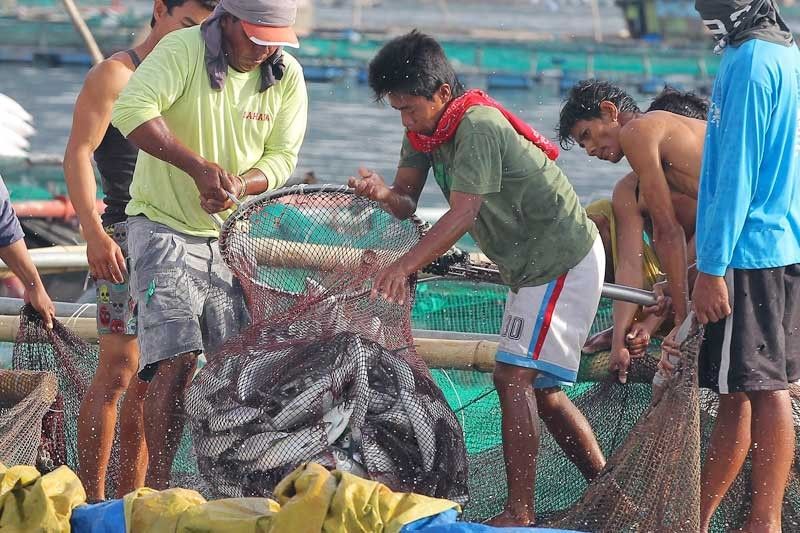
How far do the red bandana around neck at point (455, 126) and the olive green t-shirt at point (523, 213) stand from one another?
0.11 feet

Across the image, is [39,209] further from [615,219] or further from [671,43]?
[671,43]

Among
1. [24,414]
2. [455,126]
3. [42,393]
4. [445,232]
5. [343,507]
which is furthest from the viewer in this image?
[42,393]

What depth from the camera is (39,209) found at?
43.5ft

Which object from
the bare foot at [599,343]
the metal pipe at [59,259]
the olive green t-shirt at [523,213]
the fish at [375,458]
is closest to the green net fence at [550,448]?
the bare foot at [599,343]

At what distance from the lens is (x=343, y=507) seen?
343 centimetres

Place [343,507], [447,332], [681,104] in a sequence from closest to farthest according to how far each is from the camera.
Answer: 1. [343,507]
2. [681,104]
3. [447,332]

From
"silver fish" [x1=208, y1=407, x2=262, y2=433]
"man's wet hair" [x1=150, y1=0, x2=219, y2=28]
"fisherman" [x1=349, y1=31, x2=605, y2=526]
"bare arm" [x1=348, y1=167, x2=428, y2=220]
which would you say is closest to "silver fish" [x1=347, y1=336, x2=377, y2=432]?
"fisherman" [x1=349, y1=31, x2=605, y2=526]

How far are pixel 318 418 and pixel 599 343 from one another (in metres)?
1.58

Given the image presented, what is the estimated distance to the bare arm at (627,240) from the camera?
17.8 feet

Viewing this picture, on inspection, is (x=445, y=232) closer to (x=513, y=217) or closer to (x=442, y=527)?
(x=513, y=217)

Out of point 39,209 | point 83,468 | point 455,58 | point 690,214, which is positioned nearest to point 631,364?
point 690,214

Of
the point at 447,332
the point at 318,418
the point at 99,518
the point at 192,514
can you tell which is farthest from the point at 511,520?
the point at 447,332

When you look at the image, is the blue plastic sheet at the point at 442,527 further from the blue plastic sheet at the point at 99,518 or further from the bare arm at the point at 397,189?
the bare arm at the point at 397,189

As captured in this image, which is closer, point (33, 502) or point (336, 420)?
point (33, 502)
